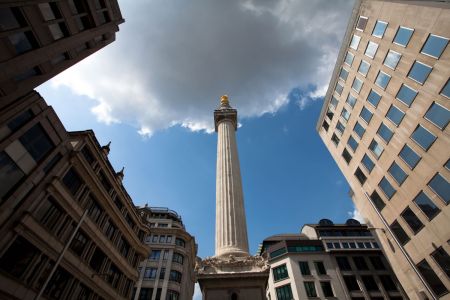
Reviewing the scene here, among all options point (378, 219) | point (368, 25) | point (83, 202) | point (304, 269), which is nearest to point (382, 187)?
point (378, 219)

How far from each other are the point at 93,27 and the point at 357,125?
32602mm

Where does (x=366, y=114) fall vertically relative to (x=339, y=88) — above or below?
below

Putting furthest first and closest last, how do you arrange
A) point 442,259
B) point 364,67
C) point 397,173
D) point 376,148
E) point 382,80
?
point 364,67 < point 376,148 < point 382,80 < point 397,173 < point 442,259

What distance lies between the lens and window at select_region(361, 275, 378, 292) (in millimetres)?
45844

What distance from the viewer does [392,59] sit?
26.1 metres

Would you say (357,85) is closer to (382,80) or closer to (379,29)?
(382,80)

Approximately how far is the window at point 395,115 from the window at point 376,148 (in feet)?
10.8

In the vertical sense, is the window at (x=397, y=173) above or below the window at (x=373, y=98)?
below

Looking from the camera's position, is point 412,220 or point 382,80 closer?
point 412,220

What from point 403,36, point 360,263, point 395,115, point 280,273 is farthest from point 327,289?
point 403,36

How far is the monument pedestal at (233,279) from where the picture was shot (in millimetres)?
18703

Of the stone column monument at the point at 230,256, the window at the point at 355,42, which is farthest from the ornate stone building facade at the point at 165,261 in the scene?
the window at the point at 355,42

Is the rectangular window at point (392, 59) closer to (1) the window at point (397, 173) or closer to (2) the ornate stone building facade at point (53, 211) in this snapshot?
(1) the window at point (397, 173)

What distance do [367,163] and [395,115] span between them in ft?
22.8
